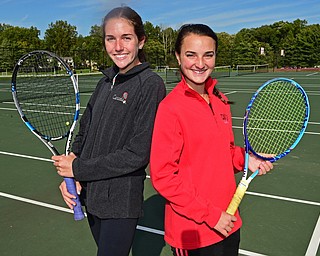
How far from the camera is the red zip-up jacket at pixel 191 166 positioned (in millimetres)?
1812

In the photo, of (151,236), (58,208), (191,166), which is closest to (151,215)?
(151,236)

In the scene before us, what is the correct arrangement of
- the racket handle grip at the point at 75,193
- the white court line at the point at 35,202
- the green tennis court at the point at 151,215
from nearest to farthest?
the racket handle grip at the point at 75,193 < the green tennis court at the point at 151,215 < the white court line at the point at 35,202

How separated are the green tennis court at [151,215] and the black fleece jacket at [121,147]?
1.51 meters

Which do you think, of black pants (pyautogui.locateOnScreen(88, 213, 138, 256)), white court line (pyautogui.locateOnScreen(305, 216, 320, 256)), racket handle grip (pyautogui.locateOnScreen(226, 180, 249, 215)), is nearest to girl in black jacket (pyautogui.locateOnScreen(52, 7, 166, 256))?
black pants (pyautogui.locateOnScreen(88, 213, 138, 256))

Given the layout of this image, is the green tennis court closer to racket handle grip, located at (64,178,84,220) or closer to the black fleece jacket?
racket handle grip, located at (64,178,84,220)

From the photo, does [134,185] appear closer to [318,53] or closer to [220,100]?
[220,100]

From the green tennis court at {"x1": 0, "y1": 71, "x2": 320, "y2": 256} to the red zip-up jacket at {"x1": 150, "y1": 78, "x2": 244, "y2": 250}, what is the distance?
59.6 inches

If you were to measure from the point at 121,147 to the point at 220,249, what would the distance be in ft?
2.43

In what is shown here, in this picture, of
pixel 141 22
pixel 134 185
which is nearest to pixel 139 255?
pixel 134 185

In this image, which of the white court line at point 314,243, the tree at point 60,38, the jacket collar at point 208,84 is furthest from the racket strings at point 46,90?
the tree at point 60,38

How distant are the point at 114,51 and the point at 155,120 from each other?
0.47 m

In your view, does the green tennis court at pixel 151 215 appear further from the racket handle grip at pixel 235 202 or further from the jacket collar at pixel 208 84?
the jacket collar at pixel 208 84

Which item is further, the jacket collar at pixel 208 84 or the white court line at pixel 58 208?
the white court line at pixel 58 208

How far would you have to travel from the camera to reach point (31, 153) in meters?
6.76
